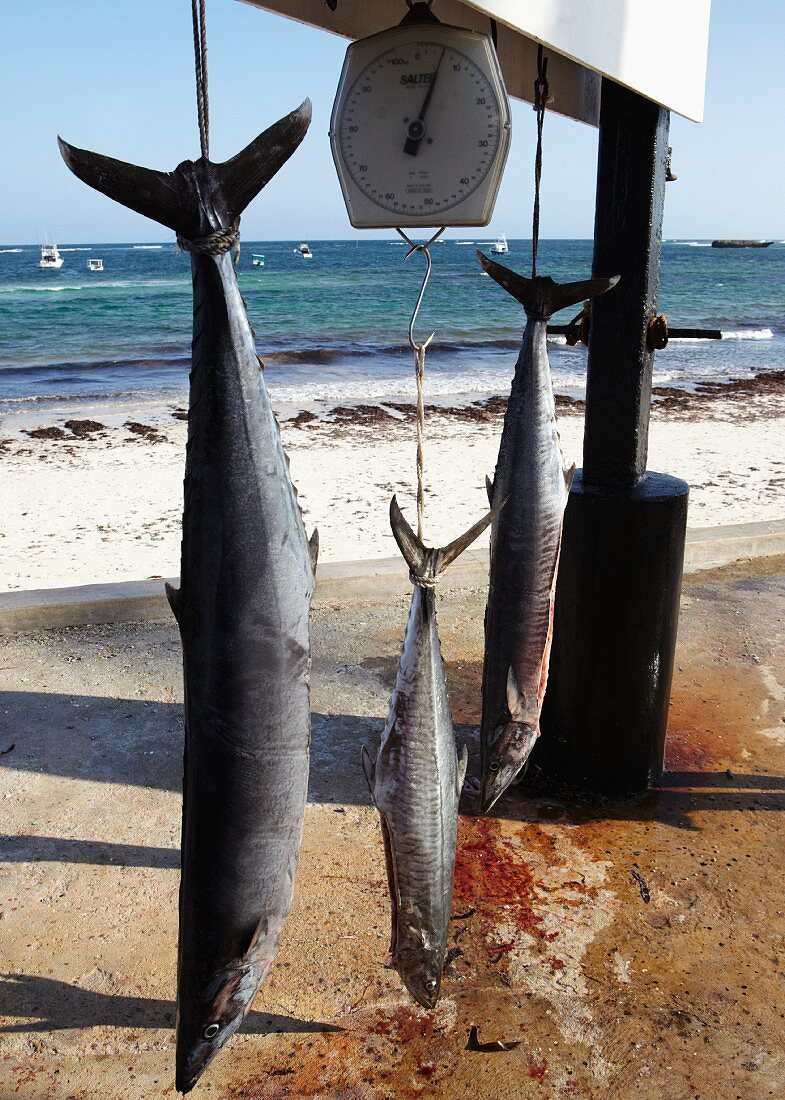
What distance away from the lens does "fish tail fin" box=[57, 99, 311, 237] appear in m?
1.62

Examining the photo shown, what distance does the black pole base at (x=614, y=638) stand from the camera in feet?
11.8

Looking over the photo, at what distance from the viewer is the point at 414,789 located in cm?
210

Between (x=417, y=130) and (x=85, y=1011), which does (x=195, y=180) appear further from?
(x=85, y=1011)

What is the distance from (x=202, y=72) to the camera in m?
1.65

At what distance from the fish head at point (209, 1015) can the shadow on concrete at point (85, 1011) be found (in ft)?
2.51

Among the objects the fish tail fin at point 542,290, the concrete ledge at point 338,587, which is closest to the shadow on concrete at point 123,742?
the concrete ledge at point 338,587

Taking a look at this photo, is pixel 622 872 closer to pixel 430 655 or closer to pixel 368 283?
pixel 430 655

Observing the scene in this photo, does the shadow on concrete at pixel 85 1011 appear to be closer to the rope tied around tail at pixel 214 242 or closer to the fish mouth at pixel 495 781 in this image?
the fish mouth at pixel 495 781

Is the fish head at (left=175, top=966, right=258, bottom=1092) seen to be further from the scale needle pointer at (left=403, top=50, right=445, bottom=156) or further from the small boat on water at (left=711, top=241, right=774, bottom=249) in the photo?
the small boat on water at (left=711, top=241, right=774, bottom=249)

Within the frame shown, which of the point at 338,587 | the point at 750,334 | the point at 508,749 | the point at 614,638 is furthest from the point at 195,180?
the point at 750,334

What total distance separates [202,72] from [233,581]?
0.92 metres

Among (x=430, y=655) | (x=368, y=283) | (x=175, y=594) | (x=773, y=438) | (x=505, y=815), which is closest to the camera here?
(x=175, y=594)

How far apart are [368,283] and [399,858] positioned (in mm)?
50058

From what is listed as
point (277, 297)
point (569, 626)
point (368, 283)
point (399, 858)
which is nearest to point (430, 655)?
point (399, 858)
